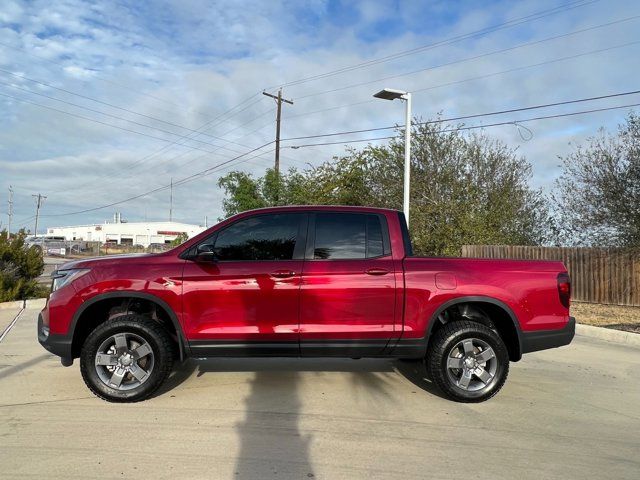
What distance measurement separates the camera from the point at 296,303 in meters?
4.79

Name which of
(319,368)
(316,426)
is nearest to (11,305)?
(319,368)

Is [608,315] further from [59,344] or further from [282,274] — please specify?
[59,344]

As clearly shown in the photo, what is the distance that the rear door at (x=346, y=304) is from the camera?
4.80 m

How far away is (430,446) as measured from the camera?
3955mm

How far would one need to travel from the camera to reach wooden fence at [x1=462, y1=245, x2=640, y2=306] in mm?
14031

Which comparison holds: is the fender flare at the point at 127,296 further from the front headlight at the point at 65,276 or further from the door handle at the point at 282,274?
the door handle at the point at 282,274

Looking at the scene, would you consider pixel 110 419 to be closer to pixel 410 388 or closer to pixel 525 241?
pixel 410 388

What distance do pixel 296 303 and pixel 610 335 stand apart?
687 centimetres

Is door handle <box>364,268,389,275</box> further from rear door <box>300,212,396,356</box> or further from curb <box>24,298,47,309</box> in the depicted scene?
curb <box>24,298,47,309</box>

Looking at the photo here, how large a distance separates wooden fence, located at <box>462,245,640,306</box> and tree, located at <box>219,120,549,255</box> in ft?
9.22

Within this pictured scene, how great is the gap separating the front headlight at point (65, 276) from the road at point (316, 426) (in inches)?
44.7

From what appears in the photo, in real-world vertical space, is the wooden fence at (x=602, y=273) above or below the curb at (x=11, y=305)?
above

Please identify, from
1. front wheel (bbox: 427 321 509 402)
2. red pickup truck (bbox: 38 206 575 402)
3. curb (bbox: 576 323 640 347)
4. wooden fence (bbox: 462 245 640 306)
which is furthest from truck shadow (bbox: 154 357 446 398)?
wooden fence (bbox: 462 245 640 306)

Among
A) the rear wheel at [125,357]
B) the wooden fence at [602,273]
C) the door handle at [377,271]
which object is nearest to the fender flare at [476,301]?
the door handle at [377,271]
